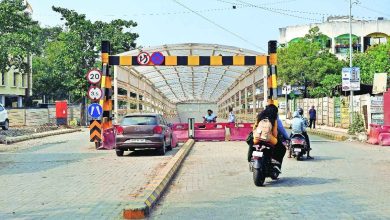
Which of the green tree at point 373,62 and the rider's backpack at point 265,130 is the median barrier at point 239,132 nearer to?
the rider's backpack at point 265,130

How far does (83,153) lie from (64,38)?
3044 centimetres

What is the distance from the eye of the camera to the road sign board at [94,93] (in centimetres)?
2075

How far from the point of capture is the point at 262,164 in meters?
10.4

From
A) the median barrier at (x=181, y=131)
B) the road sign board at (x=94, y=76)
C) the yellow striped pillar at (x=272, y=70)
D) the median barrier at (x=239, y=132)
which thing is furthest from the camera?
the median barrier at (x=181, y=131)

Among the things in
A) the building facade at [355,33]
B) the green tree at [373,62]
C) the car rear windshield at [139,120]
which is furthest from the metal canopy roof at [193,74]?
the building facade at [355,33]

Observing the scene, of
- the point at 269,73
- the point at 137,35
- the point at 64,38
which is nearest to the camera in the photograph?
the point at 269,73

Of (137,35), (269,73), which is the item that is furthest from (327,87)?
(269,73)

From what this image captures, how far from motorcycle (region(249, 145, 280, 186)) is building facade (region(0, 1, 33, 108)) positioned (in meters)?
47.0

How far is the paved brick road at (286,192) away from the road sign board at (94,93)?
6561 mm

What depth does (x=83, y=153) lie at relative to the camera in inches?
736

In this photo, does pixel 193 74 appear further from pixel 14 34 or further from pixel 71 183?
pixel 71 183

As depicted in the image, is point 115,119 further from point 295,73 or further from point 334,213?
point 295,73

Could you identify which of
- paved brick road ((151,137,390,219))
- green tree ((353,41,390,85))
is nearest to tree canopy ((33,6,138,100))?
green tree ((353,41,390,85))

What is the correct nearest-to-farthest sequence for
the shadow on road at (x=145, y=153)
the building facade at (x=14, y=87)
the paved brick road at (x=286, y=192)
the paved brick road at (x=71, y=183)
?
the paved brick road at (x=286, y=192) < the paved brick road at (x=71, y=183) < the shadow on road at (x=145, y=153) < the building facade at (x=14, y=87)
